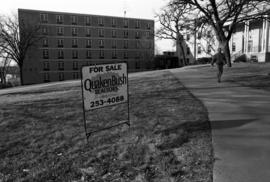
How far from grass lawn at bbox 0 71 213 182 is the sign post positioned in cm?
75

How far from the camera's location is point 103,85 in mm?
5340

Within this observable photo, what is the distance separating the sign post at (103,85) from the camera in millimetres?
5045

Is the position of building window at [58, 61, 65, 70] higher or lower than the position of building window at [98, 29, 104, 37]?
lower

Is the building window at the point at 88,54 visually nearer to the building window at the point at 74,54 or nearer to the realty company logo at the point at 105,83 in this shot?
the building window at the point at 74,54

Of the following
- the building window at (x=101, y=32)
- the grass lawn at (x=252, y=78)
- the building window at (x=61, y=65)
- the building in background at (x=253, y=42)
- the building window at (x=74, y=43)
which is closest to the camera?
the grass lawn at (x=252, y=78)

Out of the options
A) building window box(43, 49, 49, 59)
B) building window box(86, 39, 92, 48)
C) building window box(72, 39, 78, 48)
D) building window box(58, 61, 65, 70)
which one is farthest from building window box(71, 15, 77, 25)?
building window box(58, 61, 65, 70)

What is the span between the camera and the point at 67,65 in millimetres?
61625

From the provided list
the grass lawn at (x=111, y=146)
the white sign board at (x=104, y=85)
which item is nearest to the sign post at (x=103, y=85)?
the white sign board at (x=104, y=85)

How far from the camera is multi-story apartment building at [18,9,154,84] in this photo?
5772 cm

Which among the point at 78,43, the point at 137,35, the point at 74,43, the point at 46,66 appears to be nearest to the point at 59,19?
the point at 74,43

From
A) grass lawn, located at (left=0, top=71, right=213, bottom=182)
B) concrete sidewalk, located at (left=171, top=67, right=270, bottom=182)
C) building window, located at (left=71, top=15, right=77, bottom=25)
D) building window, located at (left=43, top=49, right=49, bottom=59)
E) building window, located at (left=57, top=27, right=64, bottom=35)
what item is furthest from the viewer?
building window, located at (left=71, top=15, right=77, bottom=25)

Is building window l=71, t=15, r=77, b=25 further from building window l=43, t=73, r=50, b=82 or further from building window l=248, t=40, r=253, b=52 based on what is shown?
building window l=248, t=40, r=253, b=52

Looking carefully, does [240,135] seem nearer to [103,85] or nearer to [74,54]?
[103,85]

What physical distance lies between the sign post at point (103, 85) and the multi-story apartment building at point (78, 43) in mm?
51391
